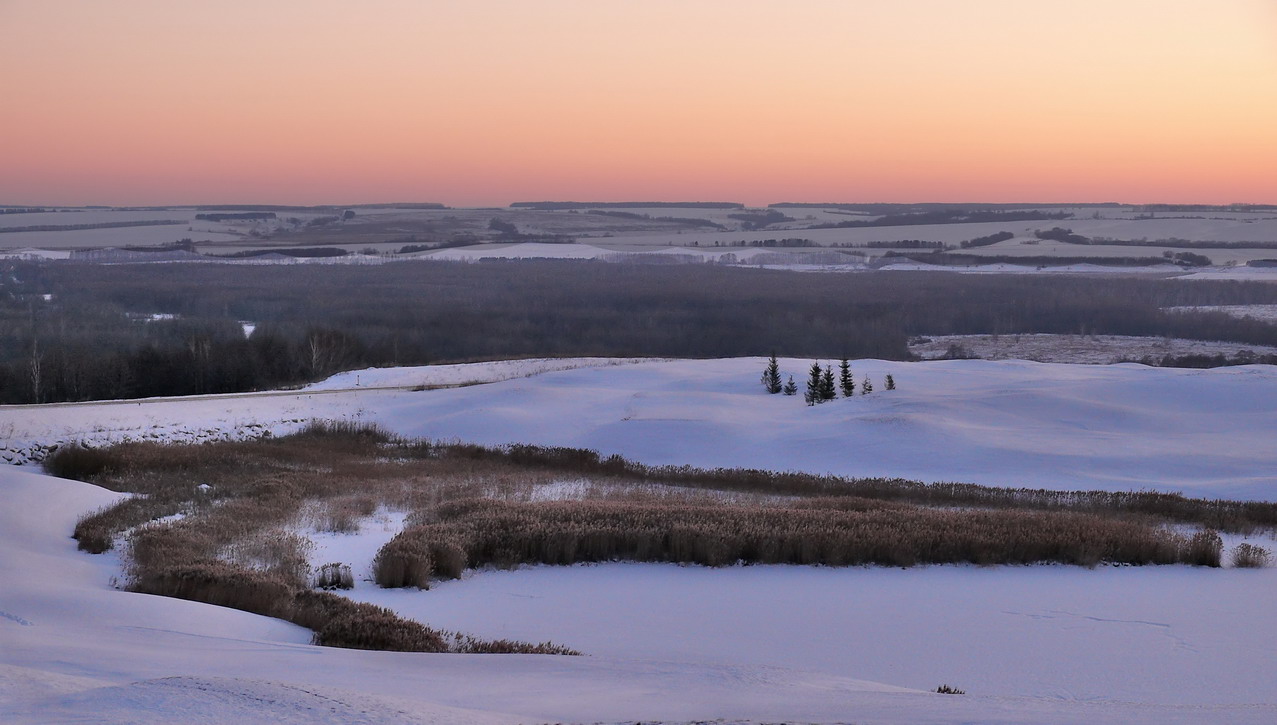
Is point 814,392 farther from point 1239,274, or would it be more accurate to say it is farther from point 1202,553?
point 1239,274

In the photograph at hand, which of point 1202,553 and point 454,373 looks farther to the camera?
point 454,373

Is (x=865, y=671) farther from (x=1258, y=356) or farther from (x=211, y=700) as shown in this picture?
(x=1258, y=356)

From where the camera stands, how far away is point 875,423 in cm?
2873

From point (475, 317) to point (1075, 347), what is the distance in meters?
50.5

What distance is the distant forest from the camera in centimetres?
5356

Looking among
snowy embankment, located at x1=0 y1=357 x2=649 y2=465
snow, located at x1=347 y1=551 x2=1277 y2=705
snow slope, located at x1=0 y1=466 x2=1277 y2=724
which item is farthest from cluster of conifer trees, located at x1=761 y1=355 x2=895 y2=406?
snow slope, located at x1=0 y1=466 x2=1277 y2=724

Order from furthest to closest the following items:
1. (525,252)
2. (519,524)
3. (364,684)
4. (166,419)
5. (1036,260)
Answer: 1. (525,252)
2. (1036,260)
3. (166,419)
4. (519,524)
5. (364,684)

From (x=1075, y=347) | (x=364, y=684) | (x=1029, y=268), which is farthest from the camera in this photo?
(x=1029, y=268)

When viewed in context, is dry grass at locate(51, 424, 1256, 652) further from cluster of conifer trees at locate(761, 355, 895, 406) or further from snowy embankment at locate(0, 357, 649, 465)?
cluster of conifer trees at locate(761, 355, 895, 406)

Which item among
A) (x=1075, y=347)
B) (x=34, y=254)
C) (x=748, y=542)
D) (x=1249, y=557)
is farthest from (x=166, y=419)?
(x=34, y=254)

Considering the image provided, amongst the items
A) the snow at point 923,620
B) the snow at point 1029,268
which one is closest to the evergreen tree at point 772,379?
the snow at point 923,620

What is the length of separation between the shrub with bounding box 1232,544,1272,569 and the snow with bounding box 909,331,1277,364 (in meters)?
45.6

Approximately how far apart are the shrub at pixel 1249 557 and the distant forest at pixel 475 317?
4704cm

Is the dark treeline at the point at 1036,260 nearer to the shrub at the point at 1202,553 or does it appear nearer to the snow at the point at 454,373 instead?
the snow at the point at 454,373
